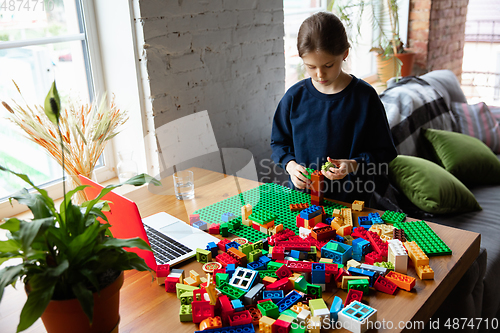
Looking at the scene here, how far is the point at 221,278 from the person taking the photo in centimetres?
97

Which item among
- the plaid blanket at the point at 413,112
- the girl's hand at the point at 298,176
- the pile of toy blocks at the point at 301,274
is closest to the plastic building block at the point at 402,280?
the pile of toy blocks at the point at 301,274

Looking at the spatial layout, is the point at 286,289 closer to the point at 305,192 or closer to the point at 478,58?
the point at 305,192

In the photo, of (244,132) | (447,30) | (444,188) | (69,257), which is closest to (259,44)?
(244,132)

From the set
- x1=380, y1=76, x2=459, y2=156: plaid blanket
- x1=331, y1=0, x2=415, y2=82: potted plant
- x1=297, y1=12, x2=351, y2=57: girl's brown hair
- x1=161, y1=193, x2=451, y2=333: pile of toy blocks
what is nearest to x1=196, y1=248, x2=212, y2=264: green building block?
x1=161, y1=193, x2=451, y2=333: pile of toy blocks

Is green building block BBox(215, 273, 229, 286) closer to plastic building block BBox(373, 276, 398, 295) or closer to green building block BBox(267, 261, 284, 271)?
green building block BBox(267, 261, 284, 271)

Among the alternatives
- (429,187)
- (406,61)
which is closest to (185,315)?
(429,187)

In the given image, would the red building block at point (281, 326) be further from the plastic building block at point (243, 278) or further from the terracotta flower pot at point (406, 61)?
the terracotta flower pot at point (406, 61)

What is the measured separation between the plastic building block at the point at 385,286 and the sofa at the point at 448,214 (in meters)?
0.54

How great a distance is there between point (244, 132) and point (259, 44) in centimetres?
49

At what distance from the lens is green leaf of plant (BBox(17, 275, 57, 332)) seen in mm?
628

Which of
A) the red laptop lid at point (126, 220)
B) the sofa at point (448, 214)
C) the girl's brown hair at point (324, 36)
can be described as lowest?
the sofa at point (448, 214)

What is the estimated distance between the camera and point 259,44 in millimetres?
2234

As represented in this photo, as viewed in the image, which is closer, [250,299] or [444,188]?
[250,299]

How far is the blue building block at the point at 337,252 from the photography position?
1054mm
